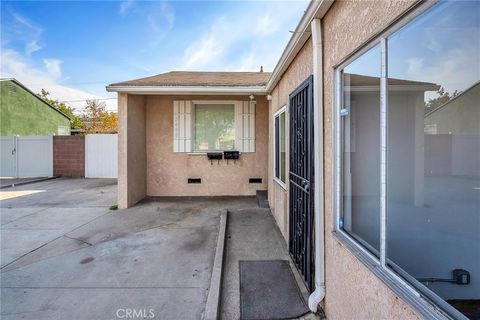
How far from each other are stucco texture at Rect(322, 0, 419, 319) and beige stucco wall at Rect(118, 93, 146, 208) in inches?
202

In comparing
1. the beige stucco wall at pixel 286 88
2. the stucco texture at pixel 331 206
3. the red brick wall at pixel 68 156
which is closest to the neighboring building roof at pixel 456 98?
the stucco texture at pixel 331 206

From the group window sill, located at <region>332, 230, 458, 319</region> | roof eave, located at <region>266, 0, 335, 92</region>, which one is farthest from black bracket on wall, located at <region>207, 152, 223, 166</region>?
window sill, located at <region>332, 230, 458, 319</region>

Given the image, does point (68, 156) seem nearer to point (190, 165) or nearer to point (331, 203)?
point (190, 165)

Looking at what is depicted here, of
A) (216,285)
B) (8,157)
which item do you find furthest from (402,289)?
(8,157)

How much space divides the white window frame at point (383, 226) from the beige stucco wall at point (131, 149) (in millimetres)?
5261

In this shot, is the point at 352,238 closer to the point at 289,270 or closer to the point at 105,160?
the point at 289,270

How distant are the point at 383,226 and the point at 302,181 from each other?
4.90ft

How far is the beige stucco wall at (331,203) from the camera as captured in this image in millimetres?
1396

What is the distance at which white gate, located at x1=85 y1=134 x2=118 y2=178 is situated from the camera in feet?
38.7

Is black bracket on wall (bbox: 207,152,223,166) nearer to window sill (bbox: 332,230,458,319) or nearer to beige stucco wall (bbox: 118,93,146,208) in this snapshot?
beige stucco wall (bbox: 118,93,146,208)

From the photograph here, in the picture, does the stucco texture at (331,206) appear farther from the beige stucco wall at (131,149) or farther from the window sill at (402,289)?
the beige stucco wall at (131,149)

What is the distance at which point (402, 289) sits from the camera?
4.29 feet

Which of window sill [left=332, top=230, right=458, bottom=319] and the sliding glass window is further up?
the sliding glass window

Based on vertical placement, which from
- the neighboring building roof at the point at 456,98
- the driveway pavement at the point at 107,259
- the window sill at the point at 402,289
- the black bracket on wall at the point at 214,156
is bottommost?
the driveway pavement at the point at 107,259
